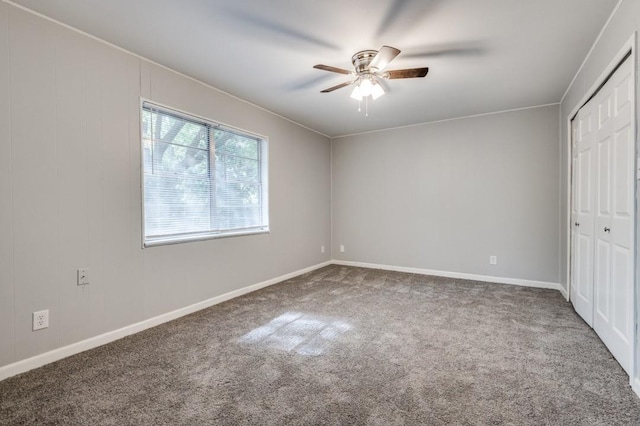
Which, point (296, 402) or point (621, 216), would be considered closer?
point (296, 402)

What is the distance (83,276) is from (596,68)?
14.7 ft

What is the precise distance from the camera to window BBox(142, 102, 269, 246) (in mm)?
2949

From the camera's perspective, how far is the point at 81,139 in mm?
2408

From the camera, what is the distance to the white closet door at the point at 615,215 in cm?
196

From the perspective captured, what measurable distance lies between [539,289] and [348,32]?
13.1ft

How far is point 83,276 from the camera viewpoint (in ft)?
7.92

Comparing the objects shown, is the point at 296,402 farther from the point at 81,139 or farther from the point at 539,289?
the point at 539,289

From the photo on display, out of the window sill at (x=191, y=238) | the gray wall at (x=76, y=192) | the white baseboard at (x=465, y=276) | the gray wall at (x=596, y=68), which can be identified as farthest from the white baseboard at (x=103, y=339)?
the gray wall at (x=596, y=68)

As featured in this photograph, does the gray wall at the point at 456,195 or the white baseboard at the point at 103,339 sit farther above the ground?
the gray wall at the point at 456,195

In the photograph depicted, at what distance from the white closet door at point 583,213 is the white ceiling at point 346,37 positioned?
61 cm

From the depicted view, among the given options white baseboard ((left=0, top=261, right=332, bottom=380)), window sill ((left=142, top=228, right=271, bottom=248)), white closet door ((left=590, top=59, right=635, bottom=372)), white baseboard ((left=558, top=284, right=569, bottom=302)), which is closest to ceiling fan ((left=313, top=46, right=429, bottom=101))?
white closet door ((left=590, top=59, right=635, bottom=372))

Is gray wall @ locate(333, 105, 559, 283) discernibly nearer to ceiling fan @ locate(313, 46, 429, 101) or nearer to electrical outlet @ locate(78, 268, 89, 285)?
ceiling fan @ locate(313, 46, 429, 101)

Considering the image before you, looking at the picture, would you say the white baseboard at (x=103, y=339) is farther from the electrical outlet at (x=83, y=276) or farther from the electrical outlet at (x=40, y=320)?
the electrical outlet at (x=83, y=276)

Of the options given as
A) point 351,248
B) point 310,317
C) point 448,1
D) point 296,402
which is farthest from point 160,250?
point 351,248
